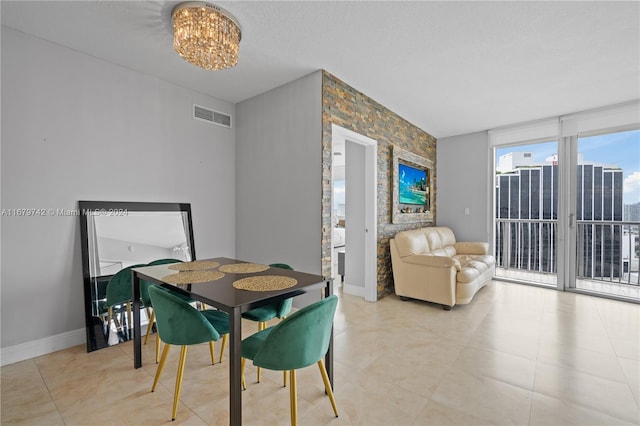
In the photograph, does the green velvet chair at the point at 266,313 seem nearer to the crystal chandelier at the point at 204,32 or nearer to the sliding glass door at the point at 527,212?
the crystal chandelier at the point at 204,32

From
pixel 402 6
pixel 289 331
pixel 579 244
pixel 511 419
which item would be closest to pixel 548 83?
pixel 402 6

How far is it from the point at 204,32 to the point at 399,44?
1612mm

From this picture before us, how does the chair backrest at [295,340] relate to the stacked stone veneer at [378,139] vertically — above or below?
below

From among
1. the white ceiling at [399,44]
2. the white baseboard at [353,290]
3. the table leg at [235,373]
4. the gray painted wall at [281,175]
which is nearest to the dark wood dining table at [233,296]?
the table leg at [235,373]

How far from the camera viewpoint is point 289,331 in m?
1.34

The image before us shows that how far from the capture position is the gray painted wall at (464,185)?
5.21m

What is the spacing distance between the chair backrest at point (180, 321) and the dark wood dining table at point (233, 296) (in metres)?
0.08

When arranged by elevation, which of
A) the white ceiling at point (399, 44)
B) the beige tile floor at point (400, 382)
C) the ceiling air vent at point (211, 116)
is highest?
the white ceiling at point (399, 44)

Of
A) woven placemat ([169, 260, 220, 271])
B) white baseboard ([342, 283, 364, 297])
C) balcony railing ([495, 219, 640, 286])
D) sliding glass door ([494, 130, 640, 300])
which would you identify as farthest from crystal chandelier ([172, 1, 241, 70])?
balcony railing ([495, 219, 640, 286])

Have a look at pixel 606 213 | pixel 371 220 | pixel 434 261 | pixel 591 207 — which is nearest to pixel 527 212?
pixel 591 207

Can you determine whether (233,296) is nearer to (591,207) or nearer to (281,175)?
(281,175)

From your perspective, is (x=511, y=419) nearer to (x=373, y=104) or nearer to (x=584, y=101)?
(x=373, y=104)

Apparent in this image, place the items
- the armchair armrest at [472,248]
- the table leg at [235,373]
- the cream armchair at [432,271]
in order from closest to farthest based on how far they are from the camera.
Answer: the table leg at [235,373] → the cream armchair at [432,271] → the armchair armrest at [472,248]

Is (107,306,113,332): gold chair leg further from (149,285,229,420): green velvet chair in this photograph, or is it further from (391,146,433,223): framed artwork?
(391,146,433,223): framed artwork
